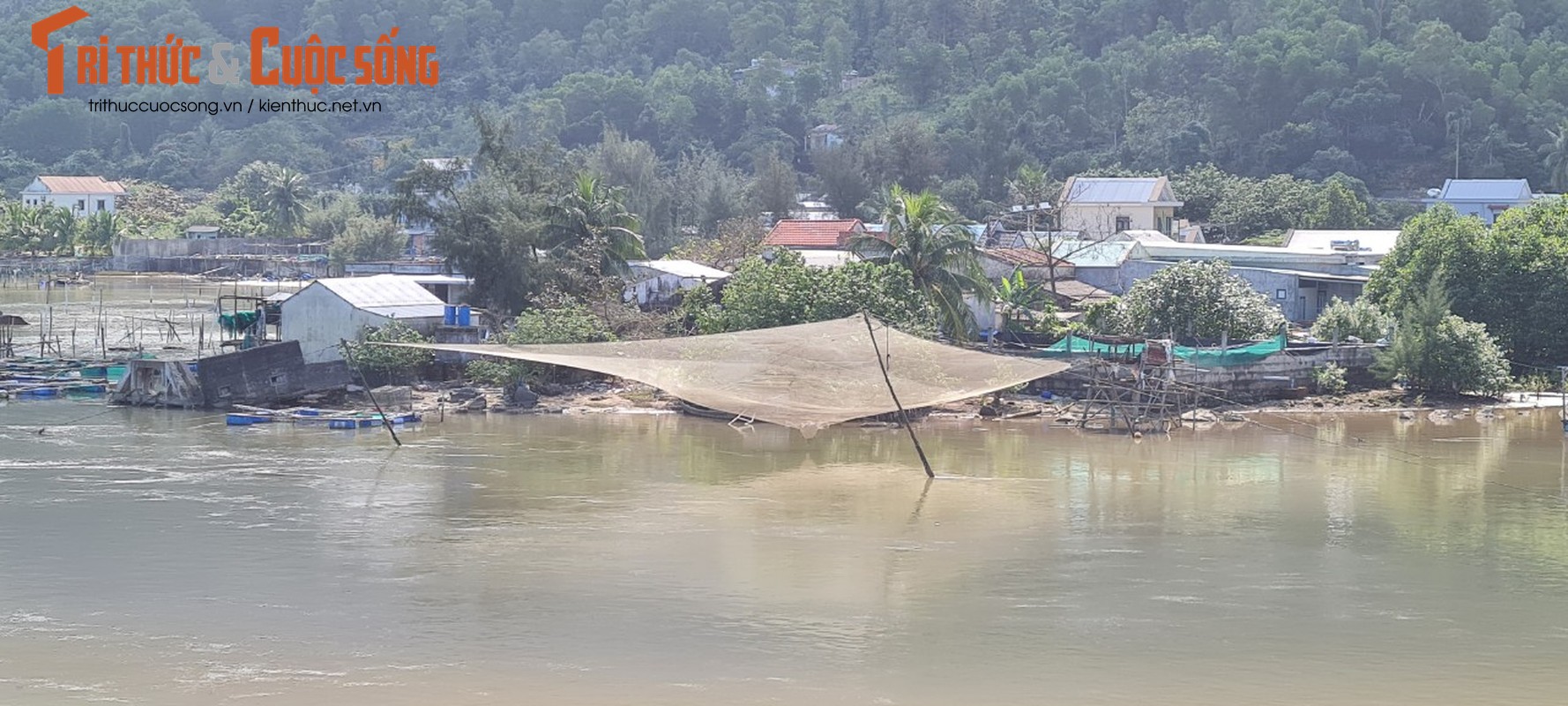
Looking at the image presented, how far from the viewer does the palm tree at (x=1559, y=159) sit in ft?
182

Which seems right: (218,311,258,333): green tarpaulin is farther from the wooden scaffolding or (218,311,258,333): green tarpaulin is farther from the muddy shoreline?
the wooden scaffolding

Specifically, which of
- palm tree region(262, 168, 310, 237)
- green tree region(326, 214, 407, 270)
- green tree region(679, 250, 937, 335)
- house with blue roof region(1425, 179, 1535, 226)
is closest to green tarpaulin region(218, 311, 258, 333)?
green tree region(679, 250, 937, 335)

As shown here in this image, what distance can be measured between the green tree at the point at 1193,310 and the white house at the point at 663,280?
846 centimetres

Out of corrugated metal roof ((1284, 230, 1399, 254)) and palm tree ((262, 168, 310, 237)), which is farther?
palm tree ((262, 168, 310, 237))

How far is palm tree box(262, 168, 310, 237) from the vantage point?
6800 cm

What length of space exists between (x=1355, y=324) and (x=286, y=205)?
50.6 metres

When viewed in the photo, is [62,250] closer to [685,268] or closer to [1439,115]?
[685,268]

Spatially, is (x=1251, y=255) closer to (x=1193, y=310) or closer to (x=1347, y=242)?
(x=1347, y=242)

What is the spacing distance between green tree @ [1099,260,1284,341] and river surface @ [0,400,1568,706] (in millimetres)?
3796

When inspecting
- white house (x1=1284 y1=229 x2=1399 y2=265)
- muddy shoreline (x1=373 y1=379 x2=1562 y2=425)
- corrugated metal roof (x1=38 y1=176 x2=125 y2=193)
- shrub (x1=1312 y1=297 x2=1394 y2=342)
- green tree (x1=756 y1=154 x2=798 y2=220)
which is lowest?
muddy shoreline (x1=373 y1=379 x2=1562 y2=425)

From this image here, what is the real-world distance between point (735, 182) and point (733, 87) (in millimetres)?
29168

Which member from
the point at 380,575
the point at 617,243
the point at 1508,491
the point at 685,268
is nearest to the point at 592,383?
the point at 617,243

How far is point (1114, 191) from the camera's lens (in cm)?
4866

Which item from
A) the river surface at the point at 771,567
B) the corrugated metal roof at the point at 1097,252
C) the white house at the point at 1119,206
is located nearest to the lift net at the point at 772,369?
the river surface at the point at 771,567
